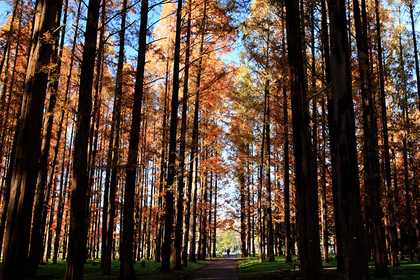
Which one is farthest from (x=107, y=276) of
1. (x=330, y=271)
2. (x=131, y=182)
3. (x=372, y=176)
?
(x=372, y=176)

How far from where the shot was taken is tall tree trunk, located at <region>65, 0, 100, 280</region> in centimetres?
664

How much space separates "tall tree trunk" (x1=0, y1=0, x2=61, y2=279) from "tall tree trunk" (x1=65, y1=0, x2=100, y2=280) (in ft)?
2.76

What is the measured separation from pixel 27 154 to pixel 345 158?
6.67 meters

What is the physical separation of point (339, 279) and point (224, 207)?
24173 mm

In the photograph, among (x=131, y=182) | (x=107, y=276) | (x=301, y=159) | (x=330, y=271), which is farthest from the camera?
(x=330, y=271)

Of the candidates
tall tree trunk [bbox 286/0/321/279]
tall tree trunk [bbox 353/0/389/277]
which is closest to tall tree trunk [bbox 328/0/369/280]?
tall tree trunk [bbox 286/0/321/279]

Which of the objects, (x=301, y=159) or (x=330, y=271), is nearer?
(x=301, y=159)

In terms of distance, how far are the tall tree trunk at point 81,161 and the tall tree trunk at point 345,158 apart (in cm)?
559

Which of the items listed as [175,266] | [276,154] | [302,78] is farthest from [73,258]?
[276,154]

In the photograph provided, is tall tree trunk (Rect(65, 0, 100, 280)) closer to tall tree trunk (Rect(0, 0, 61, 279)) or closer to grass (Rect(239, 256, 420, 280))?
tall tree trunk (Rect(0, 0, 61, 279))

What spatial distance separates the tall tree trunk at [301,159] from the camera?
659cm

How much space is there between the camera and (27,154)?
255 inches

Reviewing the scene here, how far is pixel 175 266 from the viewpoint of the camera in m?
13.6

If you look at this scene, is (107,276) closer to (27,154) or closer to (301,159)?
(27,154)
